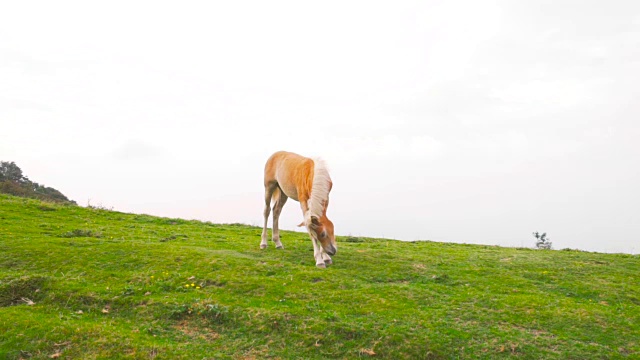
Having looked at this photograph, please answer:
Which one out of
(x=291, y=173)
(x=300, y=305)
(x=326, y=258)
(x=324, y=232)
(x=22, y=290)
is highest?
(x=291, y=173)

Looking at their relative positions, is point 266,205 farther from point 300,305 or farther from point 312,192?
point 300,305

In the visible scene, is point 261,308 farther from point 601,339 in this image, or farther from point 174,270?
point 601,339

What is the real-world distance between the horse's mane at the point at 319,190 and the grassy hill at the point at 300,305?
1188mm

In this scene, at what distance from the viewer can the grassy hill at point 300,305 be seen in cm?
560

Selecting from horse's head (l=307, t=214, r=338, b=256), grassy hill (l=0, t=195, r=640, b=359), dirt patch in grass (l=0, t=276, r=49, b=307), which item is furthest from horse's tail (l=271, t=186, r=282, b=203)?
dirt patch in grass (l=0, t=276, r=49, b=307)

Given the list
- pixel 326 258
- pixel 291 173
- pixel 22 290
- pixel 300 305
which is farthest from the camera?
pixel 291 173

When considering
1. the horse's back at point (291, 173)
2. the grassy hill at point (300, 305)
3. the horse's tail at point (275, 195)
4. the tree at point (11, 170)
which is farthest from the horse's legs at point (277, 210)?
the tree at point (11, 170)

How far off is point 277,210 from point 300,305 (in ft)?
17.7

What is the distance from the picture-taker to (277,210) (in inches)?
472

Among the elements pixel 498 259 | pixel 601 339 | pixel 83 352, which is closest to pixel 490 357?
pixel 601 339

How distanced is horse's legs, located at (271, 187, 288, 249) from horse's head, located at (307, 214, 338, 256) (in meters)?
2.79

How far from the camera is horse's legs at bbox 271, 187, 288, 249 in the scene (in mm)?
11859

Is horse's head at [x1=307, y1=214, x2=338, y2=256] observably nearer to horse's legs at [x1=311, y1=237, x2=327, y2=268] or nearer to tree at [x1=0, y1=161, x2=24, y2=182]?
horse's legs at [x1=311, y1=237, x2=327, y2=268]

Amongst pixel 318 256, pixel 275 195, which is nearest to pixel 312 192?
pixel 318 256
